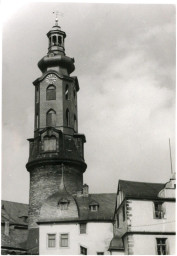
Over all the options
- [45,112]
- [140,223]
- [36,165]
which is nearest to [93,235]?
[140,223]

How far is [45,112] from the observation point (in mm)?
65188

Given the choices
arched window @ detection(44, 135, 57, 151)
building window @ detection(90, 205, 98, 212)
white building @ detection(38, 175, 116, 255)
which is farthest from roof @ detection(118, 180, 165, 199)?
arched window @ detection(44, 135, 57, 151)

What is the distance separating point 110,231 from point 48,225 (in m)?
5.81

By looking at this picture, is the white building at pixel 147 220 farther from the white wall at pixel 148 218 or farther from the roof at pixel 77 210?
the roof at pixel 77 210

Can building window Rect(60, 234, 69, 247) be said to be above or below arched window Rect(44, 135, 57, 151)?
below

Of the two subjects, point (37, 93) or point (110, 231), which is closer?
point (110, 231)

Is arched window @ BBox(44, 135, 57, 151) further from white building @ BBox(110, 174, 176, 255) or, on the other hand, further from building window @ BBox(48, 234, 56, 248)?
white building @ BBox(110, 174, 176, 255)

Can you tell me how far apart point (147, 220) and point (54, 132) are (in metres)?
21.1

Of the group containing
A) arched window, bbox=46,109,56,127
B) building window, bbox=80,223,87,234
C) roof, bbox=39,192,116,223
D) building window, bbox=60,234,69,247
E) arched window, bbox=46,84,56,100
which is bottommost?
building window, bbox=60,234,69,247

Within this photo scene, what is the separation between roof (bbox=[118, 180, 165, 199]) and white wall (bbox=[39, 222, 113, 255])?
5474 millimetres

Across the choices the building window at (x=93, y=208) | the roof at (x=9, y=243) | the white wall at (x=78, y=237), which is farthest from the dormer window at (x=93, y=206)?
the roof at (x=9, y=243)

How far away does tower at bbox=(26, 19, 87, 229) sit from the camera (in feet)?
200

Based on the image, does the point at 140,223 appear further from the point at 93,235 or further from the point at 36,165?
the point at 36,165

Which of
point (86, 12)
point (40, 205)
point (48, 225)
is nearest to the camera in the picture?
point (86, 12)
